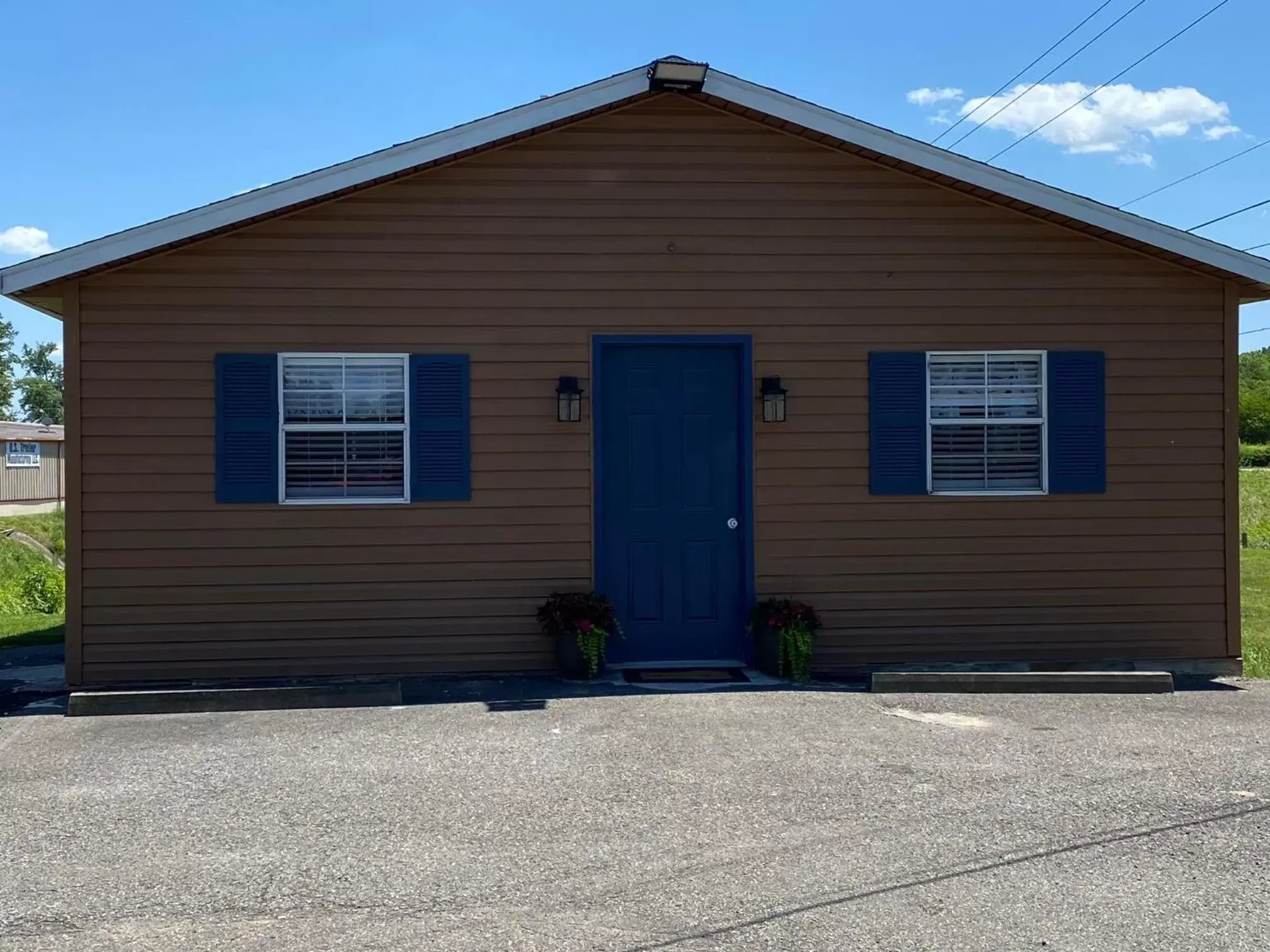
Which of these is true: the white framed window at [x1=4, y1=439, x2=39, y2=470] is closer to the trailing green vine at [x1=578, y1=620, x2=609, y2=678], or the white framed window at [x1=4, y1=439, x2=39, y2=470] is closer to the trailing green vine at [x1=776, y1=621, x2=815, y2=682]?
the trailing green vine at [x1=578, y1=620, x2=609, y2=678]

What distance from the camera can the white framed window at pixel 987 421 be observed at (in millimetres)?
9008

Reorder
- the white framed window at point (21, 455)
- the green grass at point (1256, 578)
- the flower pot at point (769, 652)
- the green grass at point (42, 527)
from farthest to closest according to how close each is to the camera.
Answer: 1. the white framed window at point (21, 455)
2. the green grass at point (42, 527)
3. the green grass at point (1256, 578)
4. the flower pot at point (769, 652)

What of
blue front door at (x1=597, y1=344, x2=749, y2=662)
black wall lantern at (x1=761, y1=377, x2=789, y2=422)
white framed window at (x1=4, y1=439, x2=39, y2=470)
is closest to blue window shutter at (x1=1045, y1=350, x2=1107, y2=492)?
black wall lantern at (x1=761, y1=377, x2=789, y2=422)

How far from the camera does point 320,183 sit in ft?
26.9

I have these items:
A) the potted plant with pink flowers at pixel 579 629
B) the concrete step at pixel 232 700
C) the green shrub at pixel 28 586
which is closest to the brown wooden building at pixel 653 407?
the potted plant with pink flowers at pixel 579 629

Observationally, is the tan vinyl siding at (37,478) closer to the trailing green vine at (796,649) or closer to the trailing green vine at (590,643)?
the trailing green vine at (590,643)

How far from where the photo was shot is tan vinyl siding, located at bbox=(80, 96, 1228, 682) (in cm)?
845

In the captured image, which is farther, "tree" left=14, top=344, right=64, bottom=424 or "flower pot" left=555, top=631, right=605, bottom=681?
"tree" left=14, top=344, right=64, bottom=424

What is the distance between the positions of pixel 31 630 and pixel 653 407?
25.4 ft

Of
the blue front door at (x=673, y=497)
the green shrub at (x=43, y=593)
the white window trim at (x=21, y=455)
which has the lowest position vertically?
the green shrub at (x=43, y=593)

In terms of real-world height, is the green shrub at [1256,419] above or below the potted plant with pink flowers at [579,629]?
above

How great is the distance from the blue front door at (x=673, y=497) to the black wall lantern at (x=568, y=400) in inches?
11.6

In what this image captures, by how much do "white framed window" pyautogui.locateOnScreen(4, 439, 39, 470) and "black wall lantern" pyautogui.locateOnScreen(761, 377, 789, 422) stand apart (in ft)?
99.2

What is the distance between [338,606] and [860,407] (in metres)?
3.90
